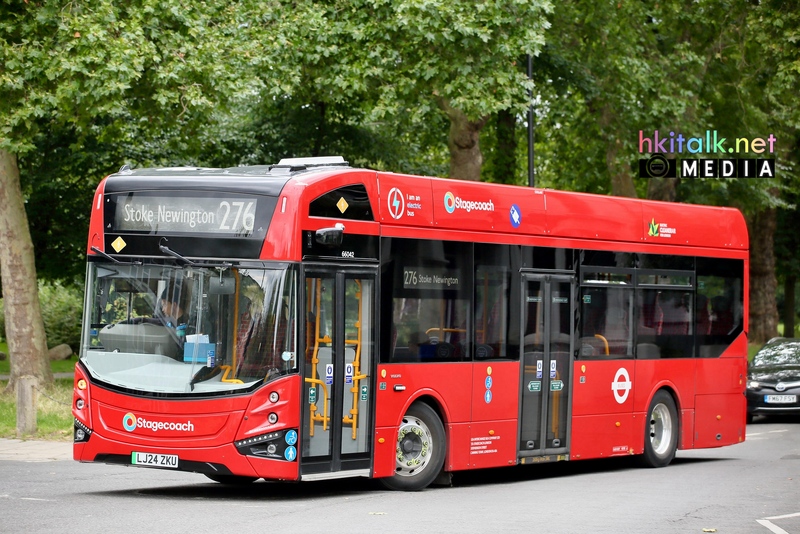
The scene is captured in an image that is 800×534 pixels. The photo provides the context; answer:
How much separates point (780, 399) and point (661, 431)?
31.1 feet

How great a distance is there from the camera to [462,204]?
14.4 meters

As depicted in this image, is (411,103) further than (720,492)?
Yes

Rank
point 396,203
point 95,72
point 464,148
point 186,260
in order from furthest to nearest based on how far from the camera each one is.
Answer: point 464,148
point 95,72
point 396,203
point 186,260

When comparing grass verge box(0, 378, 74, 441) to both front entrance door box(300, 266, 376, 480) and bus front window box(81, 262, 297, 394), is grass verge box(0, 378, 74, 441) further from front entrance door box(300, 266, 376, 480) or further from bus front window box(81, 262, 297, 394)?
front entrance door box(300, 266, 376, 480)

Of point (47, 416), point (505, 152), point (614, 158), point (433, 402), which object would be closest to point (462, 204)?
point (433, 402)

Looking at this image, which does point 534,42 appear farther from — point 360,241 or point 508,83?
point 360,241

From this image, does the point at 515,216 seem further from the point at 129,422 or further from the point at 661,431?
the point at 129,422

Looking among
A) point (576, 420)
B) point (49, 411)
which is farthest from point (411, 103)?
point (576, 420)

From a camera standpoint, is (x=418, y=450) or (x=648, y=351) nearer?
(x=418, y=450)

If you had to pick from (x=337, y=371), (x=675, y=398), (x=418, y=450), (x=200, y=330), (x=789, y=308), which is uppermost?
(x=789, y=308)

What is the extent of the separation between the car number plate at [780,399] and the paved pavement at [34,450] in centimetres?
1419

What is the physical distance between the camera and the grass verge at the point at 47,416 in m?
19.1

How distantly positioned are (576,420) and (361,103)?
12485 mm

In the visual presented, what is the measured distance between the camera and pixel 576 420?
16.0 metres
